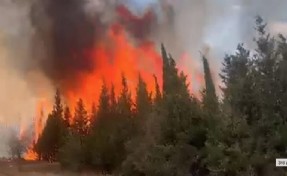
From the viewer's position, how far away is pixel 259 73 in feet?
107

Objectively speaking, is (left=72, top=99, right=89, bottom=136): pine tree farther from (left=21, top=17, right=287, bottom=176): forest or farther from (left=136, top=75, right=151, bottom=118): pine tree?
(left=21, top=17, right=287, bottom=176): forest

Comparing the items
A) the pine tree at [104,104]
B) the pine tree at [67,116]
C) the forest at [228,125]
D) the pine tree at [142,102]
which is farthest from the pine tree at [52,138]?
the forest at [228,125]

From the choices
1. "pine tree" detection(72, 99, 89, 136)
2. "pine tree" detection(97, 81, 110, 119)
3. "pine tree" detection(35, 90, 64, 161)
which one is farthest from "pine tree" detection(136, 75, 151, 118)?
"pine tree" detection(35, 90, 64, 161)

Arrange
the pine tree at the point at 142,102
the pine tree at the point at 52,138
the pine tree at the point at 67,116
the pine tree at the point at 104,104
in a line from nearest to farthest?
the pine tree at the point at 142,102 → the pine tree at the point at 104,104 → the pine tree at the point at 52,138 → the pine tree at the point at 67,116

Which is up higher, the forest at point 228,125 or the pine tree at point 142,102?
the pine tree at point 142,102

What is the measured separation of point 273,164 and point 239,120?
3406mm

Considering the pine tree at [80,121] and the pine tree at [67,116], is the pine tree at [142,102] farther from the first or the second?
the pine tree at [67,116]

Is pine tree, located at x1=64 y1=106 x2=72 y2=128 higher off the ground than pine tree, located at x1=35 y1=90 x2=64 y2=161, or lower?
higher

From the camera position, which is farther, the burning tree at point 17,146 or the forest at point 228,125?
the burning tree at point 17,146

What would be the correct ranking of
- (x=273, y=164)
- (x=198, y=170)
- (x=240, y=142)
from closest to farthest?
(x=273, y=164) < (x=240, y=142) < (x=198, y=170)

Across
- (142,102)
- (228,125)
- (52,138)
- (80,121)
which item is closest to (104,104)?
(80,121)

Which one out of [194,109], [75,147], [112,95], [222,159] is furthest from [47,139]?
[222,159]

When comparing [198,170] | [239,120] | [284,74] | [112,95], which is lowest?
[198,170]

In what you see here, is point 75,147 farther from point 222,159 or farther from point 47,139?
point 222,159
